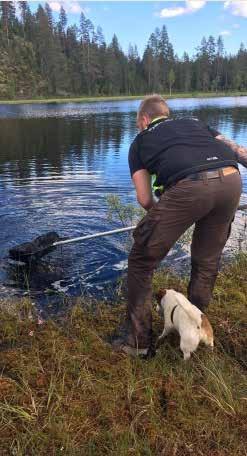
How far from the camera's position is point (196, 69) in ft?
433

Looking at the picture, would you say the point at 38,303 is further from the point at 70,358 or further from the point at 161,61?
the point at 161,61

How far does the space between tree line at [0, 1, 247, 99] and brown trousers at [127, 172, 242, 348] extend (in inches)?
3749

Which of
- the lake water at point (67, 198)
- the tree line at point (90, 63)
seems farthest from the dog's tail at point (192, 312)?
the tree line at point (90, 63)

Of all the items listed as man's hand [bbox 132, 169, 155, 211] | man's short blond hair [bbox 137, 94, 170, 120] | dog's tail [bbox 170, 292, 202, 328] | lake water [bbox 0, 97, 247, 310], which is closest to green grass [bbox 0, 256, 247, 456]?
dog's tail [bbox 170, 292, 202, 328]

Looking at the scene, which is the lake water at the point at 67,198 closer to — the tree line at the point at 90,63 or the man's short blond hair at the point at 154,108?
the man's short blond hair at the point at 154,108

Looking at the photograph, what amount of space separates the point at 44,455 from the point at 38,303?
3404 mm

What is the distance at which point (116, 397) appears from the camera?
3.46 meters

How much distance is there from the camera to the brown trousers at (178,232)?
→ 3.69m

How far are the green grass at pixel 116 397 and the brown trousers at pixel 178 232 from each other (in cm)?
44

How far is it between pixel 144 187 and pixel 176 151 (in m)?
0.48

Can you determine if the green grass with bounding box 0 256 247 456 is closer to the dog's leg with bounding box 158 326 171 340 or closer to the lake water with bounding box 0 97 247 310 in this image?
the dog's leg with bounding box 158 326 171 340

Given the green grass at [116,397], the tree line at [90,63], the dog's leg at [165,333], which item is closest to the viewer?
the green grass at [116,397]

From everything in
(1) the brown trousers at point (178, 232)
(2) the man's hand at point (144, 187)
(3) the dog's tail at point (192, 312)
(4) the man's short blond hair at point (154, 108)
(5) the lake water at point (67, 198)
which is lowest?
(5) the lake water at point (67, 198)

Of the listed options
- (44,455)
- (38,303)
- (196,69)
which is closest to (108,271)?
(38,303)
